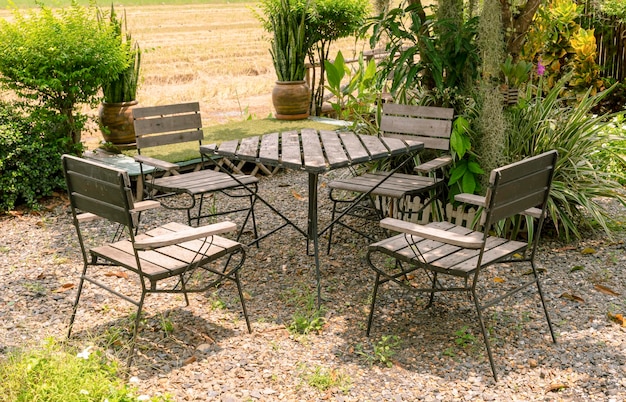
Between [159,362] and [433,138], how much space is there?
2.62m

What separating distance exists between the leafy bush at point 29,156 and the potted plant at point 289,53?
2835mm

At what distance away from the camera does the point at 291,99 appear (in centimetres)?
802

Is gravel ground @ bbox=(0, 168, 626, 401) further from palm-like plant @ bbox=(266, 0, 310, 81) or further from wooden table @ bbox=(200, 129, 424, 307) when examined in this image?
palm-like plant @ bbox=(266, 0, 310, 81)

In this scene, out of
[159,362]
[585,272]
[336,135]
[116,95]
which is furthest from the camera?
[116,95]

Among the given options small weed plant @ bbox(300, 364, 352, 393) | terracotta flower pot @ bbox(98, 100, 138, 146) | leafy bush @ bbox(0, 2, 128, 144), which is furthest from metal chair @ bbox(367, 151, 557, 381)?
terracotta flower pot @ bbox(98, 100, 138, 146)

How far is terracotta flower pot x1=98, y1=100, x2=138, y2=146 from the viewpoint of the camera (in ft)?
21.8

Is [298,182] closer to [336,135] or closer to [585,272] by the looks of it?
[336,135]

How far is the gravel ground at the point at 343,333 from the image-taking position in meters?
3.14

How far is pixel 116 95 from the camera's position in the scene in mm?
6648

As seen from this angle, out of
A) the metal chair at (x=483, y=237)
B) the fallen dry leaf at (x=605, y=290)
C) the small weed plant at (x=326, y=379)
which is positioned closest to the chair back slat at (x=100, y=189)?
the small weed plant at (x=326, y=379)

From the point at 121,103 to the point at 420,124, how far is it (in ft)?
10.5

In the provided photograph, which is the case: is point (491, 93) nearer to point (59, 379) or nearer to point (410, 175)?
point (410, 175)

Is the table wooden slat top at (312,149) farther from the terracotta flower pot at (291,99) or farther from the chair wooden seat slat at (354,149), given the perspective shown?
the terracotta flower pot at (291,99)

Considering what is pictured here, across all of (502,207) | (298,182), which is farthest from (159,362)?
(298,182)
